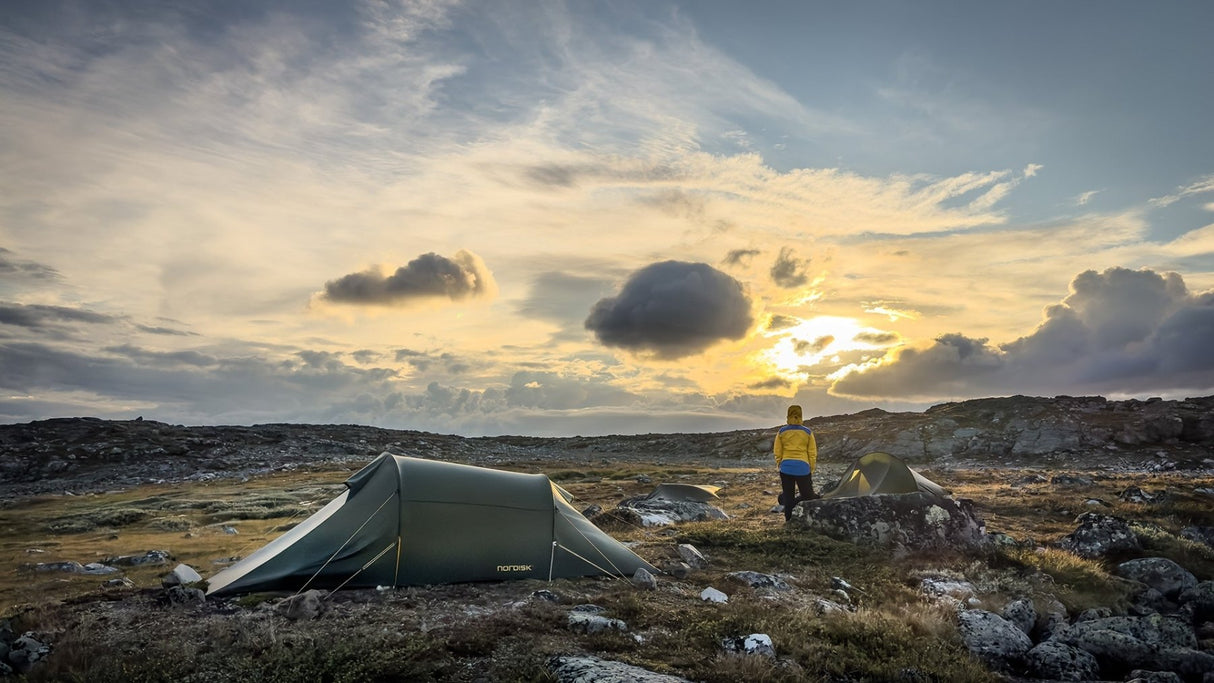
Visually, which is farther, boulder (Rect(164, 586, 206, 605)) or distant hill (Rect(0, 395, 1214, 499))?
distant hill (Rect(0, 395, 1214, 499))

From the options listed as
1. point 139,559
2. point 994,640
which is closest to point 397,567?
point 139,559

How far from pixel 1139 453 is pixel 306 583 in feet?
156

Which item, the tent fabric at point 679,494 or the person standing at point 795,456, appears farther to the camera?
the tent fabric at point 679,494

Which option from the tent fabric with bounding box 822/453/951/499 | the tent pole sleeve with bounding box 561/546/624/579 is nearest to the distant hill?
the tent fabric with bounding box 822/453/951/499

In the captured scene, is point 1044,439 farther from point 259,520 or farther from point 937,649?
point 259,520

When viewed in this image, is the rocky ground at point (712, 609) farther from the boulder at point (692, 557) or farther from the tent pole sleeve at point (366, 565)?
the tent pole sleeve at point (366, 565)

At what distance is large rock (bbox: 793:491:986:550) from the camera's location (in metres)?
14.3

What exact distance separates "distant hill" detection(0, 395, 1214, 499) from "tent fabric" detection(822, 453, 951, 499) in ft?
91.8

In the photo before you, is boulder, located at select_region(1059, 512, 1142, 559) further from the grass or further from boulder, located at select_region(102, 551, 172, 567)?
boulder, located at select_region(102, 551, 172, 567)

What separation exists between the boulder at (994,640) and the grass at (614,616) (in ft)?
1.02

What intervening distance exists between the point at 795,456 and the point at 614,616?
866cm

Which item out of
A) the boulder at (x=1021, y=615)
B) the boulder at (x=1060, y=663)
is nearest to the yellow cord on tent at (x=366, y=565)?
the boulder at (x=1060, y=663)

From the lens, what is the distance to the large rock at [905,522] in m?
14.3

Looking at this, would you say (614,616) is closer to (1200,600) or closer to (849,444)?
(1200,600)
